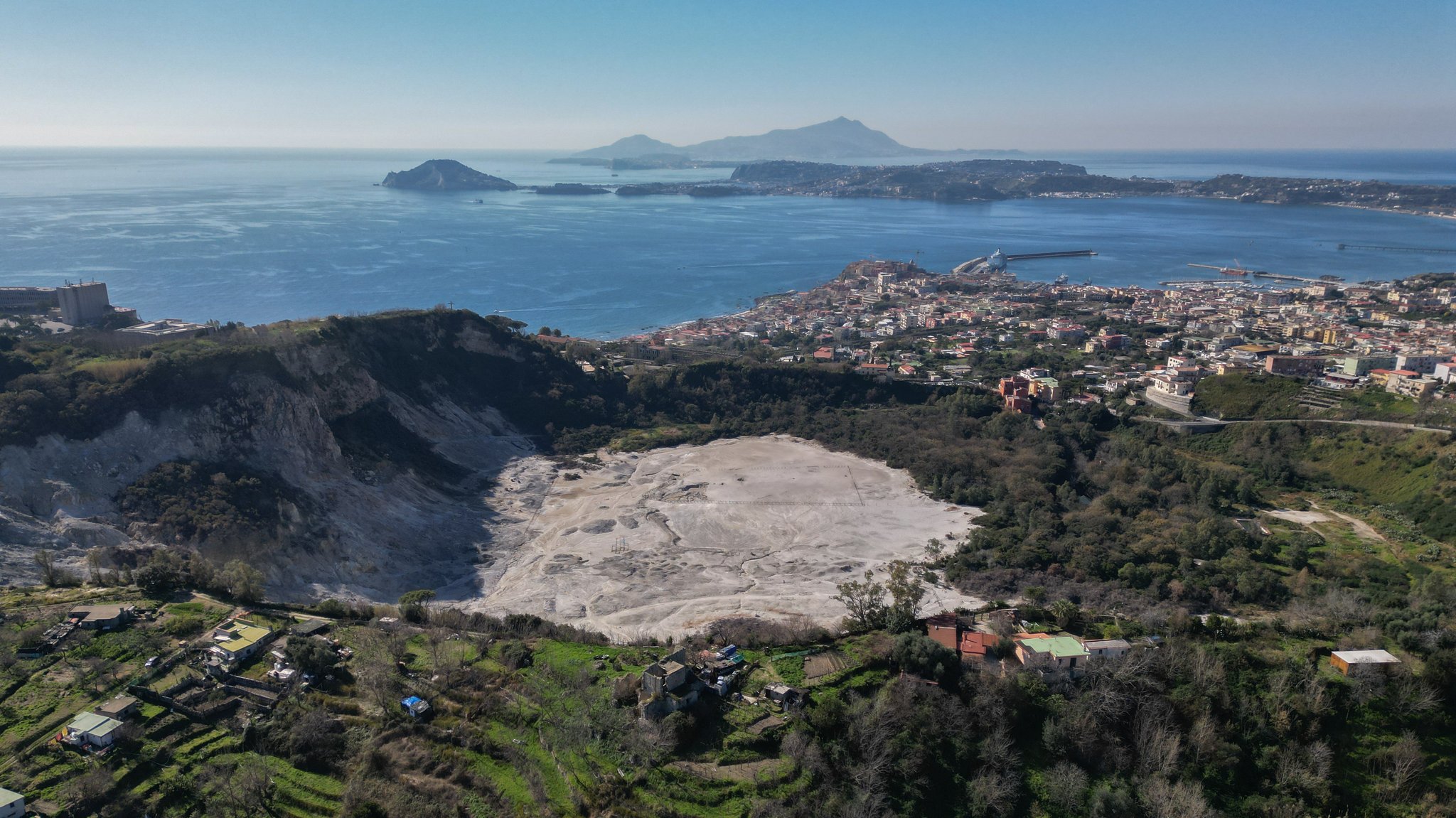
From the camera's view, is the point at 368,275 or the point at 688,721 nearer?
the point at 688,721

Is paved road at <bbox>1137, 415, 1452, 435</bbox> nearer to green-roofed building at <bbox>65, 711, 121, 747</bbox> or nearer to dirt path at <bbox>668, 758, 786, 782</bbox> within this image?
dirt path at <bbox>668, 758, 786, 782</bbox>

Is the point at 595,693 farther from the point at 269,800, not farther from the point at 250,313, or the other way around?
the point at 250,313

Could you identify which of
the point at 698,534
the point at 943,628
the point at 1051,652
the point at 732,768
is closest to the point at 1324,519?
the point at 1051,652

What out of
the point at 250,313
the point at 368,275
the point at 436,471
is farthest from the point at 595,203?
the point at 436,471

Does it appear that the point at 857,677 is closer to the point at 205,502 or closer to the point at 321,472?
the point at 205,502

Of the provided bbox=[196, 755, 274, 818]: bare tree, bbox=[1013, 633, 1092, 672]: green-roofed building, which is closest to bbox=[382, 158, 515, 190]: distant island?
→ bbox=[196, 755, 274, 818]: bare tree
